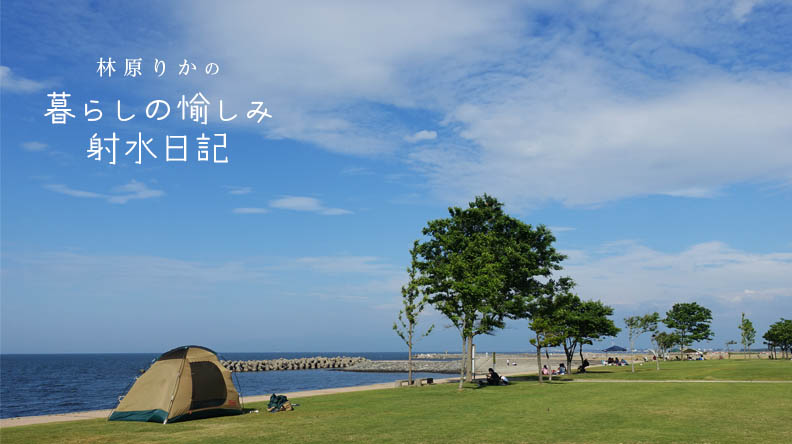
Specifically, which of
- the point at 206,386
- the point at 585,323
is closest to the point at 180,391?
the point at 206,386

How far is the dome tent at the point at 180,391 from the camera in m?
22.0

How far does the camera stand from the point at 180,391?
877 inches

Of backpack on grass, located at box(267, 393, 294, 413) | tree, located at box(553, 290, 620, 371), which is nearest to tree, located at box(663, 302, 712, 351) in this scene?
tree, located at box(553, 290, 620, 371)

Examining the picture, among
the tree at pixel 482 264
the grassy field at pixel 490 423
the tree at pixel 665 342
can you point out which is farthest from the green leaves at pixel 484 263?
the tree at pixel 665 342

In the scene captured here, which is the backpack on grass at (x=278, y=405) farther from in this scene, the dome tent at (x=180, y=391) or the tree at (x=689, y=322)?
the tree at (x=689, y=322)

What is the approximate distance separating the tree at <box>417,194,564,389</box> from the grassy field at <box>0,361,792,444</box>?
27.3 feet

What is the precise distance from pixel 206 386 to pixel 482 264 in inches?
832

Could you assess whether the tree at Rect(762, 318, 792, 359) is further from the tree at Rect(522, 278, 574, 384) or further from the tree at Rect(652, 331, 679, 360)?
the tree at Rect(522, 278, 574, 384)

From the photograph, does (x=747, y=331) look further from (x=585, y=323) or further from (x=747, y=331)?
(x=585, y=323)

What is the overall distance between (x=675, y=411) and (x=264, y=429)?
16165 mm

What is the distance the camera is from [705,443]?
15711 millimetres

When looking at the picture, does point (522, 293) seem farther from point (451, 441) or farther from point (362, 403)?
point (451, 441)

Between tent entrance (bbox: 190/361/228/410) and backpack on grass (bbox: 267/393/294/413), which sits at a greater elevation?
tent entrance (bbox: 190/361/228/410)

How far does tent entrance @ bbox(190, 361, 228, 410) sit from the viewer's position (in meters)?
23.0
